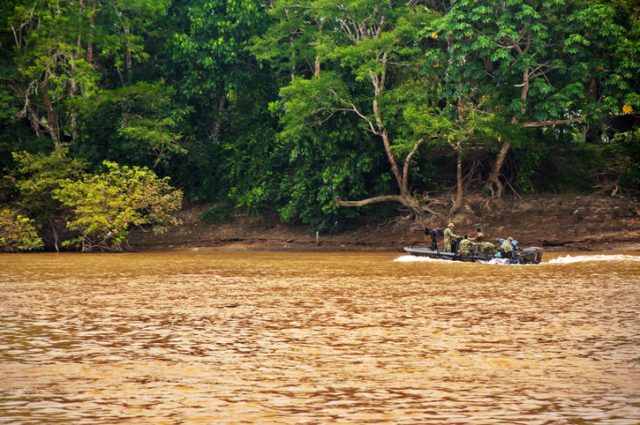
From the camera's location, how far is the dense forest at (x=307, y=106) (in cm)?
3634

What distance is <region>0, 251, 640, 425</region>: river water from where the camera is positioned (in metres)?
8.68

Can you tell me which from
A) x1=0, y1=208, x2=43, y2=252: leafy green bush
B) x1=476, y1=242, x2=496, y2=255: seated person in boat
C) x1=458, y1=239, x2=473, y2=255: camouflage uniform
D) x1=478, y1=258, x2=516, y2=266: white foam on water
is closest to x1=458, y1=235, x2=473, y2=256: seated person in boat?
x1=458, y1=239, x2=473, y2=255: camouflage uniform

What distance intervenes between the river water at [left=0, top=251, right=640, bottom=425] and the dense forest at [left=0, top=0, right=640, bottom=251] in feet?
49.2

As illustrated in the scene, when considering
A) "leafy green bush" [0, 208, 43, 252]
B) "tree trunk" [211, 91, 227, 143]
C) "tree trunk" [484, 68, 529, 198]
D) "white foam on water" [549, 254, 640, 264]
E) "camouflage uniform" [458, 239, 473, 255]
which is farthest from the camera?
"tree trunk" [211, 91, 227, 143]

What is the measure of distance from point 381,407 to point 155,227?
106 ft

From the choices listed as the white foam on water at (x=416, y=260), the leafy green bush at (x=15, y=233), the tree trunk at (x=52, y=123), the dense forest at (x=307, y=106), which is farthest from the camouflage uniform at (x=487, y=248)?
the tree trunk at (x=52, y=123)

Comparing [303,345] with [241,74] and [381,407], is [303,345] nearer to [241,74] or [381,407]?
[381,407]

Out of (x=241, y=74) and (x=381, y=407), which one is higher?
(x=241, y=74)

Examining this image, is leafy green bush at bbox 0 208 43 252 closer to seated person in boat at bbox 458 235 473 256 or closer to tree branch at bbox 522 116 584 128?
seated person in boat at bbox 458 235 473 256

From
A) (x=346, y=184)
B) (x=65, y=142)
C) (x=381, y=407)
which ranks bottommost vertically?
(x=381, y=407)

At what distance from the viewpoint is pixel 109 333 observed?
545 inches

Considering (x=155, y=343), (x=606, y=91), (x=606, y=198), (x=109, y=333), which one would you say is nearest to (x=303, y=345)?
(x=155, y=343)

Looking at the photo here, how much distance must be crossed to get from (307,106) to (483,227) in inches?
363

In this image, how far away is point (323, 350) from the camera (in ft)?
39.7
